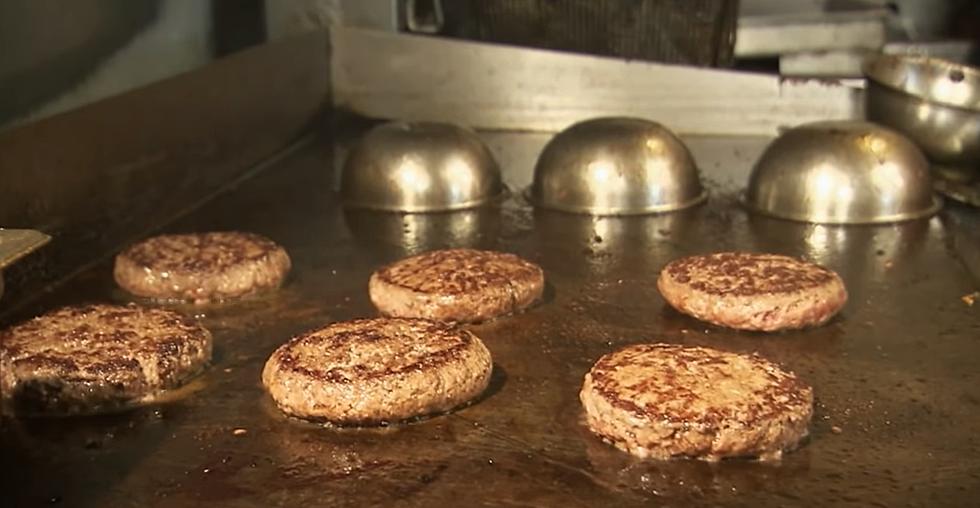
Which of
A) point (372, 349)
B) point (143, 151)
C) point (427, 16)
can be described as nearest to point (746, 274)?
point (372, 349)

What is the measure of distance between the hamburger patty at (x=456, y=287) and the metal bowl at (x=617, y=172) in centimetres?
92

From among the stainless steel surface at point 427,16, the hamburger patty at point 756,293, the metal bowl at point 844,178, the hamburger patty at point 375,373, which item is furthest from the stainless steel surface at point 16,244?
the stainless steel surface at point 427,16

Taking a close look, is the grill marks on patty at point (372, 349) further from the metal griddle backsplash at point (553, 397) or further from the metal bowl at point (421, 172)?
the metal bowl at point (421, 172)

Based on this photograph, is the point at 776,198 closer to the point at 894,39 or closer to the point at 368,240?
the point at 368,240

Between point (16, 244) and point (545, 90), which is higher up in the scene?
point (16, 244)

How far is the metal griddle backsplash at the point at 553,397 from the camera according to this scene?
6.41ft

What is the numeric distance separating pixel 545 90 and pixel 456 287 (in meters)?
2.44

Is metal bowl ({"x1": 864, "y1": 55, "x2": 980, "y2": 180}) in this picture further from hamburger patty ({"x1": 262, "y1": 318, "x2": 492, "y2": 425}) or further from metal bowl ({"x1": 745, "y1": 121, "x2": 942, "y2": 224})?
hamburger patty ({"x1": 262, "y1": 318, "x2": 492, "y2": 425})

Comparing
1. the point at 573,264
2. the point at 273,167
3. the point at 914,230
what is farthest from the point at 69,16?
the point at 914,230

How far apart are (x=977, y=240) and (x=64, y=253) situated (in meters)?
2.77

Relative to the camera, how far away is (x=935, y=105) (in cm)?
418

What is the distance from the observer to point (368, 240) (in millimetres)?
3521

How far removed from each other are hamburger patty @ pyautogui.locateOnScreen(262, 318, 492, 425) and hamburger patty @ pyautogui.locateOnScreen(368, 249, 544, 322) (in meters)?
0.28

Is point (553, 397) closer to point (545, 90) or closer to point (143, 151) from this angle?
point (143, 151)
